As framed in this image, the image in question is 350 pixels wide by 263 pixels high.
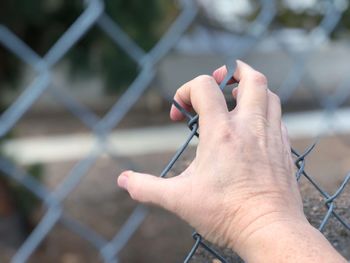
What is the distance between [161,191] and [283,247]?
0.22 ft

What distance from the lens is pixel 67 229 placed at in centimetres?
132

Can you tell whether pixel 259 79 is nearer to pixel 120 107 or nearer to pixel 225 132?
pixel 225 132

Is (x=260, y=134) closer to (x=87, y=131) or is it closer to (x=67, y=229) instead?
(x=67, y=229)

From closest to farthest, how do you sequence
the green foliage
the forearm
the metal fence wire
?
the forearm < the metal fence wire < the green foliage

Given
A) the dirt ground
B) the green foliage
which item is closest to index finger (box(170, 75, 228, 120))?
the dirt ground

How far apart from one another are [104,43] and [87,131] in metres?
1.34

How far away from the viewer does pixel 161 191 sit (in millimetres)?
348

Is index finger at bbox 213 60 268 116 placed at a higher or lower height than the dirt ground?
lower

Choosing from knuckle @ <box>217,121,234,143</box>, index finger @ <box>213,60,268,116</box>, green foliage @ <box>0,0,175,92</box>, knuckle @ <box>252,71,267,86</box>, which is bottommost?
knuckle @ <box>217,121,234,143</box>

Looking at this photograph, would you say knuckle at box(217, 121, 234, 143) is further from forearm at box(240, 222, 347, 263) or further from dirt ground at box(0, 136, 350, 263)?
dirt ground at box(0, 136, 350, 263)

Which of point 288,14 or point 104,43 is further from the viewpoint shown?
point 288,14

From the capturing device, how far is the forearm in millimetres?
343

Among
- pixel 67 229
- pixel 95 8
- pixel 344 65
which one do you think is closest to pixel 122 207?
pixel 67 229

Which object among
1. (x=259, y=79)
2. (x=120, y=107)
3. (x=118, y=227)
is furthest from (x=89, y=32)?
(x=259, y=79)
